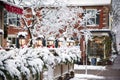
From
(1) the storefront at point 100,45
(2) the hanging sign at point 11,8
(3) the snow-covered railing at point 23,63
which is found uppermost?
(2) the hanging sign at point 11,8

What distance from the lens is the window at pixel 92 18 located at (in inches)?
1864

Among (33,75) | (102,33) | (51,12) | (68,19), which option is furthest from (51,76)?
(102,33)

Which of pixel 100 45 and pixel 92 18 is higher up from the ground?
pixel 92 18

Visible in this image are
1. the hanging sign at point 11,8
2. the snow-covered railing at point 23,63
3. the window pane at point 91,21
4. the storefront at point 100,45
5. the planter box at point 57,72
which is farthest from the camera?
the window pane at point 91,21

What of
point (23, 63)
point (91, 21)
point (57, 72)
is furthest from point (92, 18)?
point (23, 63)

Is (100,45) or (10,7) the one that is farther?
(100,45)

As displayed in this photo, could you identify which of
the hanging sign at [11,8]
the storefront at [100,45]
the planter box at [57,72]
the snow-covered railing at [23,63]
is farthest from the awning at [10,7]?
the storefront at [100,45]

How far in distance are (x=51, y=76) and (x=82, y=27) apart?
28989 mm

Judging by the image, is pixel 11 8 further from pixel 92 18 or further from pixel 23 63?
pixel 92 18

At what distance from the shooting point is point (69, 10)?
45625 mm

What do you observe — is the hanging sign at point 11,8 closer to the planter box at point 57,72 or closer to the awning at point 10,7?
the awning at point 10,7

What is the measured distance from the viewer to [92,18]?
48.3 meters

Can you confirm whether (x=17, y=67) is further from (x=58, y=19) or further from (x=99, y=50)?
(x=99, y=50)

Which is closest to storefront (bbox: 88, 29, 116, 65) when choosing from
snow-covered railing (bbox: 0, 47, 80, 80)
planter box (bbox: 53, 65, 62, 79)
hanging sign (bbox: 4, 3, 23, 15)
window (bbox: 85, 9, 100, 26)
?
window (bbox: 85, 9, 100, 26)
